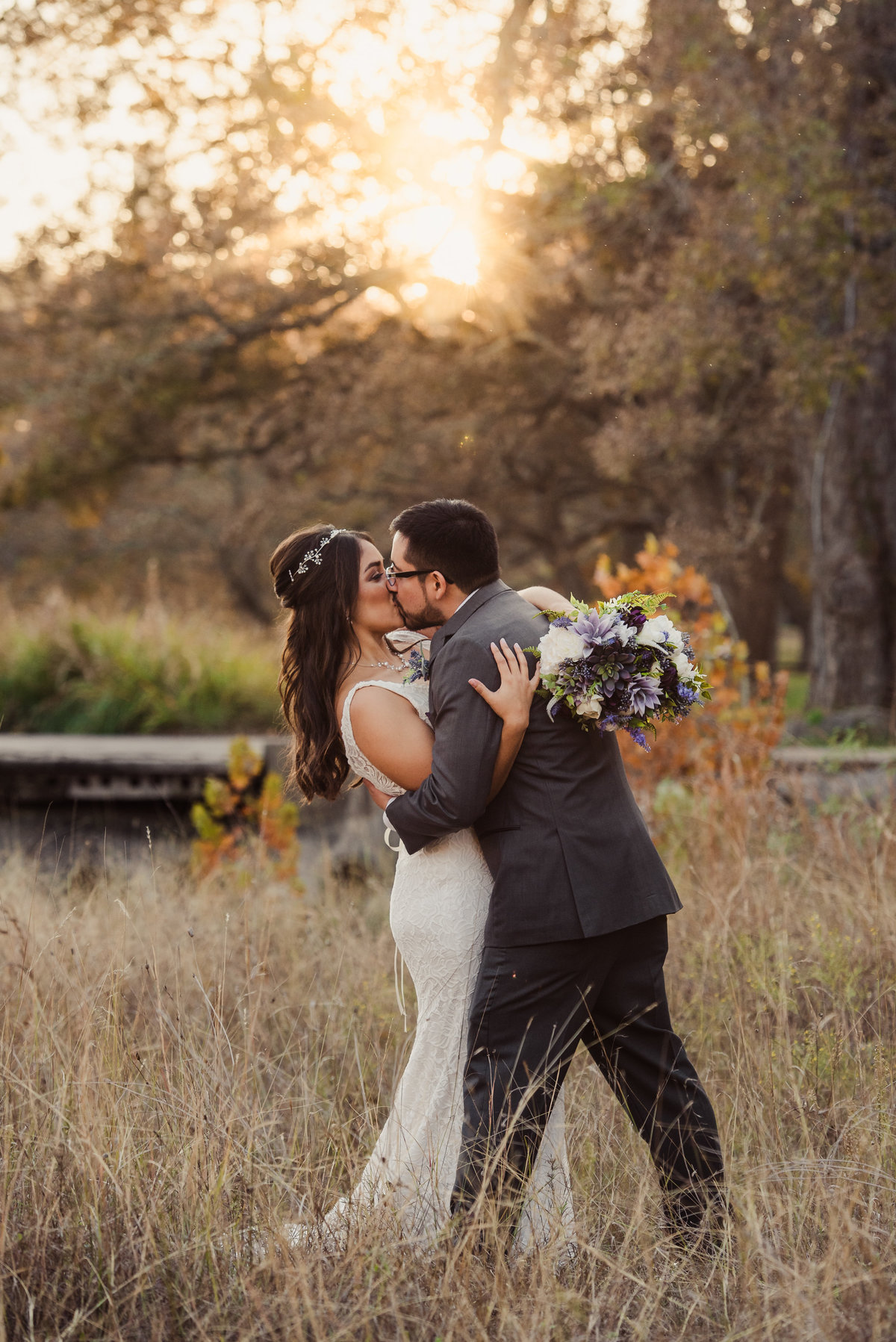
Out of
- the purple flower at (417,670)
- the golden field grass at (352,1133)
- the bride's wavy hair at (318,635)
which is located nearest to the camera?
the golden field grass at (352,1133)

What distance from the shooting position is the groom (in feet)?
8.79

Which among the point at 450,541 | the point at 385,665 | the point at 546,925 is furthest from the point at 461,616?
the point at 546,925

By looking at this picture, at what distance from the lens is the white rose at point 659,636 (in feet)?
9.07

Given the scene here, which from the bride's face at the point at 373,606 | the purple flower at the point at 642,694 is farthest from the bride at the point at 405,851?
the purple flower at the point at 642,694

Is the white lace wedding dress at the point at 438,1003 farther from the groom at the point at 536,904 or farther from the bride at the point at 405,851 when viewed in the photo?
the groom at the point at 536,904

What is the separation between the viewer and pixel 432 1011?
9.87ft

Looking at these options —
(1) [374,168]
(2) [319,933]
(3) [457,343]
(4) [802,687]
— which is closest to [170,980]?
(2) [319,933]

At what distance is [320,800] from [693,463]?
7.77 metres

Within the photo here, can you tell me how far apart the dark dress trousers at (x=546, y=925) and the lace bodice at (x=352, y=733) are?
187mm

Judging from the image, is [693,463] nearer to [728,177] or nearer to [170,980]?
[728,177]

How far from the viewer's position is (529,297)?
48.0ft

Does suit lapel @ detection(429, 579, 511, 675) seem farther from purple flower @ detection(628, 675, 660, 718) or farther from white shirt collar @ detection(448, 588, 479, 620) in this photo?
purple flower @ detection(628, 675, 660, 718)

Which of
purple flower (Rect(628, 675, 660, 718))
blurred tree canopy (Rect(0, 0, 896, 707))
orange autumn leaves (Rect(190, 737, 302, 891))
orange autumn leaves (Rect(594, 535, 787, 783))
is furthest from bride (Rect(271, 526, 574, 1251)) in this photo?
blurred tree canopy (Rect(0, 0, 896, 707))

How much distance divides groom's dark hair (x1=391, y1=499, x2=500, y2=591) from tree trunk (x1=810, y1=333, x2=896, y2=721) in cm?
945
